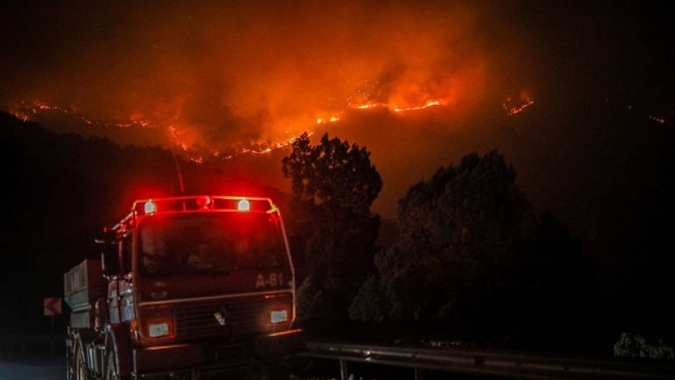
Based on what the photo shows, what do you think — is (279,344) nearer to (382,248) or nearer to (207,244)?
(207,244)

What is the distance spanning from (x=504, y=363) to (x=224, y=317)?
361 cm

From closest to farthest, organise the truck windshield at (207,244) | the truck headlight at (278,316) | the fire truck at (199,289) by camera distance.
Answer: the fire truck at (199,289)
the truck windshield at (207,244)
the truck headlight at (278,316)

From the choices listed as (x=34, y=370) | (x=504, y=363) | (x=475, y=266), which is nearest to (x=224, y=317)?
(x=504, y=363)

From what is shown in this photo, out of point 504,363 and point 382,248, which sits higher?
point 382,248

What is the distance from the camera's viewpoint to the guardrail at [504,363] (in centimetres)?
699

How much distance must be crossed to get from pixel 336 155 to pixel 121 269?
130ft

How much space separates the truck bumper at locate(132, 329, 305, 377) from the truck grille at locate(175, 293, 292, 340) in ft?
0.50

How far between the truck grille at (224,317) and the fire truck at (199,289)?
1 centimetres

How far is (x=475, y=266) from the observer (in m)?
28.6

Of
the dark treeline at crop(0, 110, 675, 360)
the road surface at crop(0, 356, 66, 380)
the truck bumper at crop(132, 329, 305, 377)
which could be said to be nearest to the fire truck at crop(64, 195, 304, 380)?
the truck bumper at crop(132, 329, 305, 377)

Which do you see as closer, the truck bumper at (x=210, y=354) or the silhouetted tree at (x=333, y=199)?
A: the truck bumper at (x=210, y=354)

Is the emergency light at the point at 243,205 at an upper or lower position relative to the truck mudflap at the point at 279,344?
upper

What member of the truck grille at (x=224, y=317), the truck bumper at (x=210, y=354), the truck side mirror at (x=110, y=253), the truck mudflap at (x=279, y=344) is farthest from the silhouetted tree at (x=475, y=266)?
the truck side mirror at (x=110, y=253)

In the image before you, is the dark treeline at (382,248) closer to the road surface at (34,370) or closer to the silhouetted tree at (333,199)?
the silhouetted tree at (333,199)
